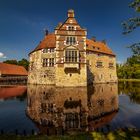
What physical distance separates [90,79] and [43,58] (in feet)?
39.2

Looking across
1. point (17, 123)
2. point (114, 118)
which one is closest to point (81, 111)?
point (114, 118)

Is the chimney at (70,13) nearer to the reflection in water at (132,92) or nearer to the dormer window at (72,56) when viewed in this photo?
the dormer window at (72,56)

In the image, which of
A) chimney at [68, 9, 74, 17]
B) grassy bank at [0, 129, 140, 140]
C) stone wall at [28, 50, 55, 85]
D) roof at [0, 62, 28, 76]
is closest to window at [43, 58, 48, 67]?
stone wall at [28, 50, 55, 85]

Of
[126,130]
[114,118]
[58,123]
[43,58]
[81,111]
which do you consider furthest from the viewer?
[43,58]

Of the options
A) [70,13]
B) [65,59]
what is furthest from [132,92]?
[70,13]

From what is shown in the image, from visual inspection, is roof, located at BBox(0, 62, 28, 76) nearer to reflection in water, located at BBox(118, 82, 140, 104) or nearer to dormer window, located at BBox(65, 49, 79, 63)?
dormer window, located at BBox(65, 49, 79, 63)

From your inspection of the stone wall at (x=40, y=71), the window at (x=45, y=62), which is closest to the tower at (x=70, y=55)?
the stone wall at (x=40, y=71)

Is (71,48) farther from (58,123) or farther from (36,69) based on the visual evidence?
(58,123)

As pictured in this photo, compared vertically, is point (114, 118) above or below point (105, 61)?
below

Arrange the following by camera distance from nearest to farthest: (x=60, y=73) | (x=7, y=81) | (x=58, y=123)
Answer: (x=58, y=123), (x=60, y=73), (x=7, y=81)

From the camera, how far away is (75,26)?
1550 inches

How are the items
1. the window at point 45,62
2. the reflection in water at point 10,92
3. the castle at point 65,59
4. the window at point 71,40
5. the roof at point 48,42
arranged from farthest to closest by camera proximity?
the roof at point 48,42 → the window at point 45,62 → the window at point 71,40 → the castle at point 65,59 → the reflection in water at point 10,92

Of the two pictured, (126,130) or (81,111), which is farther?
(81,111)

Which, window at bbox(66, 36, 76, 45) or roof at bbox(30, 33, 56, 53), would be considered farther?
roof at bbox(30, 33, 56, 53)
